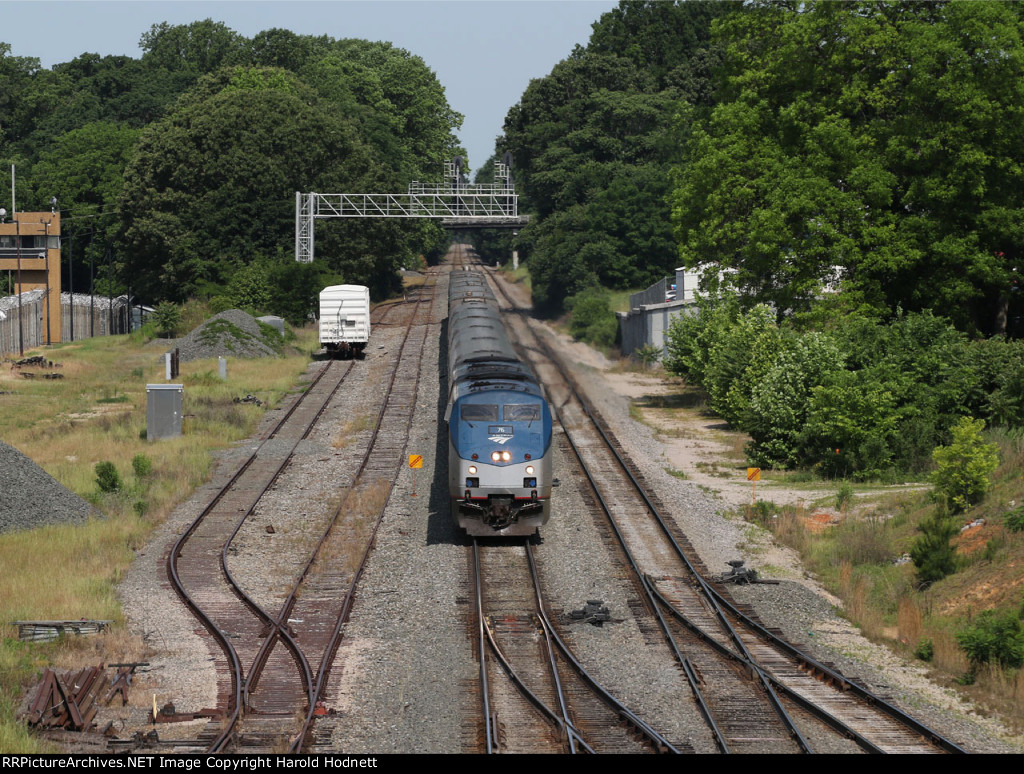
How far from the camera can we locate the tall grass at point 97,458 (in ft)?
60.0

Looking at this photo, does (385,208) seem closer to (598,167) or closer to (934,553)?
(598,167)

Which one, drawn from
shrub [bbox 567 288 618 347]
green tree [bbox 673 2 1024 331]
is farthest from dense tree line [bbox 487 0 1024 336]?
shrub [bbox 567 288 618 347]

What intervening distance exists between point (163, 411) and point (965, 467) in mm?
24783

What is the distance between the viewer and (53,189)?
104m

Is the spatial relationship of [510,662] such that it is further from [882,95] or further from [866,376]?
[882,95]

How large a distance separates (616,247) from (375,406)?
3630cm

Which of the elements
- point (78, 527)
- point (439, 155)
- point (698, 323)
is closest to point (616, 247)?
point (698, 323)

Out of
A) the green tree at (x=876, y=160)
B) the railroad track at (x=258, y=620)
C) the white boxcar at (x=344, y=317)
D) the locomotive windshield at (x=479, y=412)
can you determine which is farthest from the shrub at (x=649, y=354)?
the locomotive windshield at (x=479, y=412)

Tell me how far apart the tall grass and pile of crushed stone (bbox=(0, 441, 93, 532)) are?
0.49 meters

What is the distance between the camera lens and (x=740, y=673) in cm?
1689

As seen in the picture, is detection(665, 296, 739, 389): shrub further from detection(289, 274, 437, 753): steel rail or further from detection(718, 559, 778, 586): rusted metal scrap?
detection(718, 559, 778, 586): rusted metal scrap

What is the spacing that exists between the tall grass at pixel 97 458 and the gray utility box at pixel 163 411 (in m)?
0.55

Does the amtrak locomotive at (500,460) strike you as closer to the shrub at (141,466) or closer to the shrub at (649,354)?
the shrub at (141,466)

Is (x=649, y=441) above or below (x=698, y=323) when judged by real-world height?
below
